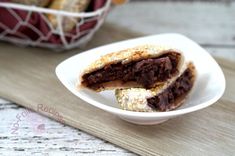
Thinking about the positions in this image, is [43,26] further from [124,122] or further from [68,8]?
[124,122]

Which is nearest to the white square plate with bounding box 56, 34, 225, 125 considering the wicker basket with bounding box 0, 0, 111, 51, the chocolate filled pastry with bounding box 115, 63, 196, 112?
the chocolate filled pastry with bounding box 115, 63, 196, 112

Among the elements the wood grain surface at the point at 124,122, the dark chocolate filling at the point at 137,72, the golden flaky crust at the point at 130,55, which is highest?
the golden flaky crust at the point at 130,55

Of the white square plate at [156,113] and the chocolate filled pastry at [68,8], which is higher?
the chocolate filled pastry at [68,8]

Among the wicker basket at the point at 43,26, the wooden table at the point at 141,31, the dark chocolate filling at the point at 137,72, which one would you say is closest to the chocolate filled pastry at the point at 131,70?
the dark chocolate filling at the point at 137,72

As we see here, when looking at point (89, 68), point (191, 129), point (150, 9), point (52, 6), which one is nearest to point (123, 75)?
point (89, 68)

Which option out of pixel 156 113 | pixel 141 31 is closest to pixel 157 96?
pixel 156 113

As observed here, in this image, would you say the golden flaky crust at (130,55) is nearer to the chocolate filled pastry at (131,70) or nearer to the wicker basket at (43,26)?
the chocolate filled pastry at (131,70)

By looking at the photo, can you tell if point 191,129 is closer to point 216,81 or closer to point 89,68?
point 216,81
